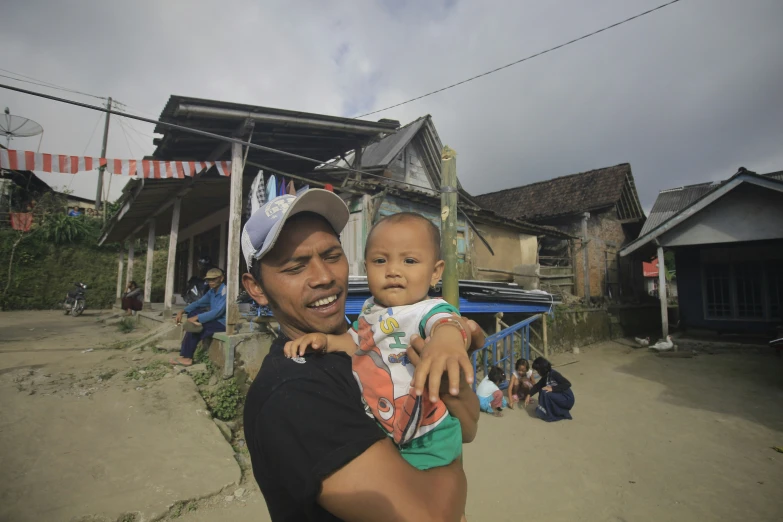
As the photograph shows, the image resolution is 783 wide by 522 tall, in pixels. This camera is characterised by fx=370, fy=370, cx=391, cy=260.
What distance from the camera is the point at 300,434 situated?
3.22ft

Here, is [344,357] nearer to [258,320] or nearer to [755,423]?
[258,320]

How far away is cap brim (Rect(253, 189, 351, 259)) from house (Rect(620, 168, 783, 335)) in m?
13.2

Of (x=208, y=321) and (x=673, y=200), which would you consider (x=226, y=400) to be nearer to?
(x=208, y=321)

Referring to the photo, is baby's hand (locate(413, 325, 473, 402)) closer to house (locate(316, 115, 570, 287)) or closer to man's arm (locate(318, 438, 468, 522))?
man's arm (locate(318, 438, 468, 522))

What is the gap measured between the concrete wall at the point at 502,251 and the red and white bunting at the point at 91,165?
804cm

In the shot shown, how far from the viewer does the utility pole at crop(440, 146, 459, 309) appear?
9.00ft

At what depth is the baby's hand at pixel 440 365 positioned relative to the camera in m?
0.99

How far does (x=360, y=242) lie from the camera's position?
340 inches

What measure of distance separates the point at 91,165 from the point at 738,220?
52.8 feet

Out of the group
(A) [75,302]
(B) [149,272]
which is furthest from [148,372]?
(A) [75,302]

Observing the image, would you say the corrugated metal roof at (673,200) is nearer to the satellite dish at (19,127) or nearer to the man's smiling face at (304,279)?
the man's smiling face at (304,279)

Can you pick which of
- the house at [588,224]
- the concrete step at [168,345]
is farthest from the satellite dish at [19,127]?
the house at [588,224]

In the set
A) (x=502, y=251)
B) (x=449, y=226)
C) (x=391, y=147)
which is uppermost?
(x=391, y=147)

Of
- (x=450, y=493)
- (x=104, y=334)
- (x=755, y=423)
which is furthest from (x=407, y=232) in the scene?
(x=104, y=334)
